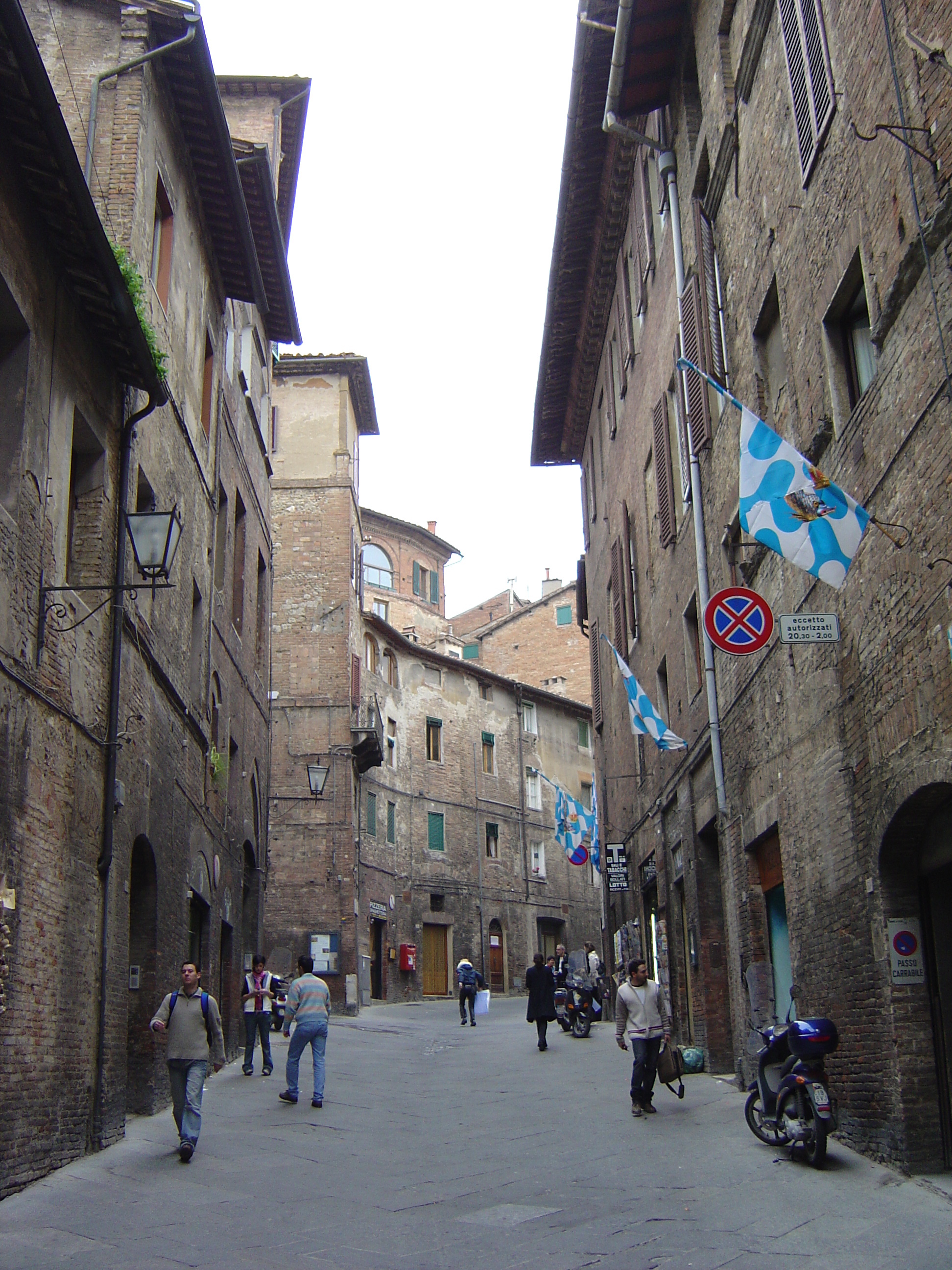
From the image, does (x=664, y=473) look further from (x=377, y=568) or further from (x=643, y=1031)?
(x=377, y=568)

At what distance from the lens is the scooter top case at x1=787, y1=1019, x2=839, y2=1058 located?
27.1 ft

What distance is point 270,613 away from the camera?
21.6 m

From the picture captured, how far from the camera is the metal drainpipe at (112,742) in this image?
9.86m

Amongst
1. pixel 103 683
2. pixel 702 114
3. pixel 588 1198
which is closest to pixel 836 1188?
pixel 588 1198

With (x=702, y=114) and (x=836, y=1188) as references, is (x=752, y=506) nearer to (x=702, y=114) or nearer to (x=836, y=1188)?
(x=836, y=1188)

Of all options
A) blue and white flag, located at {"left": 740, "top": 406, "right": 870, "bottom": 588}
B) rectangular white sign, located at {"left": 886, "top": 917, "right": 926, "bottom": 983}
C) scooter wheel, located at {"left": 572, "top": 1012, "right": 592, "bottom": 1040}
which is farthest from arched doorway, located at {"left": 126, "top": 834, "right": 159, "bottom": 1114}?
scooter wheel, located at {"left": 572, "top": 1012, "right": 592, "bottom": 1040}

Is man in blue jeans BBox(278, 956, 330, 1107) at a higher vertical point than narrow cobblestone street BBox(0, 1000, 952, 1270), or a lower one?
higher

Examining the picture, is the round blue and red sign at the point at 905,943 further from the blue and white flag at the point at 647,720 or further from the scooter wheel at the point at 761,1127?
the blue and white flag at the point at 647,720

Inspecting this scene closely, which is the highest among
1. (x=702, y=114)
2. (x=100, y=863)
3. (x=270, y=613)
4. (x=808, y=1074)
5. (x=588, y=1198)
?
(x=702, y=114)

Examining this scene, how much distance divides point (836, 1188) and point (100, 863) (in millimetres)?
5926

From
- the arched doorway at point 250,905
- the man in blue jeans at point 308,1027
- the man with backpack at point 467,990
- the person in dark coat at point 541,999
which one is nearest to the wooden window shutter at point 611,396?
the person in dark coat at point 541,999

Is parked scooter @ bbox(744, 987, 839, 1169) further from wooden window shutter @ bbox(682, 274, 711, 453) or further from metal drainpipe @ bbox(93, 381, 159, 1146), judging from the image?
wooden window shutter @ bbox(682, 274, 711, 453)

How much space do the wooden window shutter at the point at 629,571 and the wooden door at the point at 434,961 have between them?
733 inches

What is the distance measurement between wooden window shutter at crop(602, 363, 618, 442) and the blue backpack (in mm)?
14825
